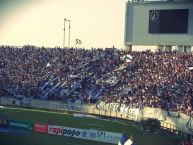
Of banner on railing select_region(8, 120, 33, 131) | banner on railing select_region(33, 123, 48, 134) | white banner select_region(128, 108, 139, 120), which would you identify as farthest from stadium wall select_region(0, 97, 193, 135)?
banner on railing select_region(8, 120, 33, 131)

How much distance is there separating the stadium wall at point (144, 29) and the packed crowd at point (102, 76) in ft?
4.26

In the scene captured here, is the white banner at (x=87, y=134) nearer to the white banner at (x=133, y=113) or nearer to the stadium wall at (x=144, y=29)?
the white banner at (x=133, y=113)

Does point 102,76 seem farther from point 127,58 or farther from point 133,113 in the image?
point 133,113

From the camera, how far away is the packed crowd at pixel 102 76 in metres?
38.2

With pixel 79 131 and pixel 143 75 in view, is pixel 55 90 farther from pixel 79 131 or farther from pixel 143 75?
pixel 79 131

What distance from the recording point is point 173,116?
113 ft

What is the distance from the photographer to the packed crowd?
125 feet

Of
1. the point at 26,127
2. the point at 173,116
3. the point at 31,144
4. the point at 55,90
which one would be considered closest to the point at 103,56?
the point at 55,90

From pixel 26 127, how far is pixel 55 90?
15686 millimetres

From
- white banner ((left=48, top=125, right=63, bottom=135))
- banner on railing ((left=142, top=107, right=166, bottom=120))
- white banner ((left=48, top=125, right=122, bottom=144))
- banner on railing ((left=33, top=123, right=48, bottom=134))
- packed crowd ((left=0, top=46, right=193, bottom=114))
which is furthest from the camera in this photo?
packed crowd ((left=0, top=46, right=193, bottom=114))

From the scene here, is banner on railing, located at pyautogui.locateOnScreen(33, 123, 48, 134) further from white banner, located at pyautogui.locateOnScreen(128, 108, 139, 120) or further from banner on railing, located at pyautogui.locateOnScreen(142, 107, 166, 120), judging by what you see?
white banner, located at pyautogui.locateOnScreen(128, 108, 139, 120)

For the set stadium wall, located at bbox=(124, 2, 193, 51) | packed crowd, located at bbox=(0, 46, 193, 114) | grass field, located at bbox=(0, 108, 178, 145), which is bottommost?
grass field, located at bbox=(0, 108, 178, 145)

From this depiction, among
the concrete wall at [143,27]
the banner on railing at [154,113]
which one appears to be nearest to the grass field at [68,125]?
the banner on railing at [154,113]

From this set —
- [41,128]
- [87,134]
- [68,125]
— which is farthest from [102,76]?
[87,134]
